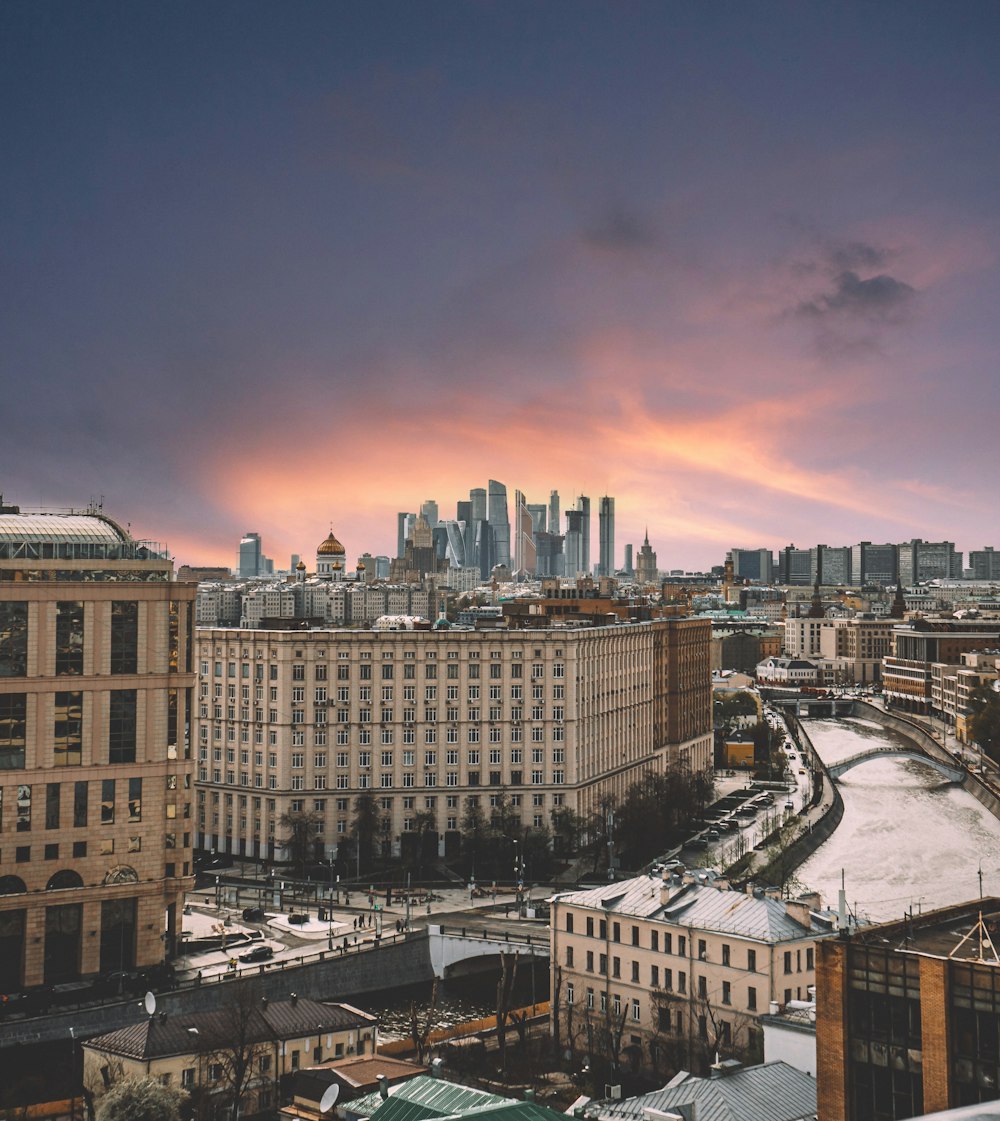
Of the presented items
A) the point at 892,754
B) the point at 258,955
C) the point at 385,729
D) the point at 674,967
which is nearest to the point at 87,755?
the point at 258,955

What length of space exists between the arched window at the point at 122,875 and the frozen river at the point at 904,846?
3891 cm

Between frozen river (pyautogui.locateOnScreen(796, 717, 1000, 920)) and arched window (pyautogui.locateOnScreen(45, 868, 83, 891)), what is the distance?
41322mm

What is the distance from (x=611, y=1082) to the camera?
166 ft

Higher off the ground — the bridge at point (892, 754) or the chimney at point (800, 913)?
the chimney at point (800, 913)

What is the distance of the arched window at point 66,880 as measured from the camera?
2372 inches

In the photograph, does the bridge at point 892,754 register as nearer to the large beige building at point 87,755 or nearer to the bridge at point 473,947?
the bridge at point 473,947

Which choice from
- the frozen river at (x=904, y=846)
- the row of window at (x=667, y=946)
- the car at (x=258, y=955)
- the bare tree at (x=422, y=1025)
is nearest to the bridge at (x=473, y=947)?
the bare tree at (x=422, y=1025)

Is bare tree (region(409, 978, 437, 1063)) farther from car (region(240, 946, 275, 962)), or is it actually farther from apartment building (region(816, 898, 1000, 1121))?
apartment building (region(816, 898, 1000, 1121))

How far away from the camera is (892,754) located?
501 ft

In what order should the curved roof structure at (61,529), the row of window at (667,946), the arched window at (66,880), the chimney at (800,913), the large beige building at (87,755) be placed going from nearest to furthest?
the row of window at (667,946), the chimney at (800,913), the large beige building at (87,755), the arched window at (66,880), the curved roof structure at (61,529)

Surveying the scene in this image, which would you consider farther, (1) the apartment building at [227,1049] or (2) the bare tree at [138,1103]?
(1) the apartment building at [227,1049]

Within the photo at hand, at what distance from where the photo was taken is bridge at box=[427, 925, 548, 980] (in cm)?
6681

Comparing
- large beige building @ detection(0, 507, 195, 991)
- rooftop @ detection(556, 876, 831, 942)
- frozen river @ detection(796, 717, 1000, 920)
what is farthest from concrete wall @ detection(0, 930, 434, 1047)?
frozen river @ detection(796, 717, 1000, 920)

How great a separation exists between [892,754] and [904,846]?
49.4 meters
